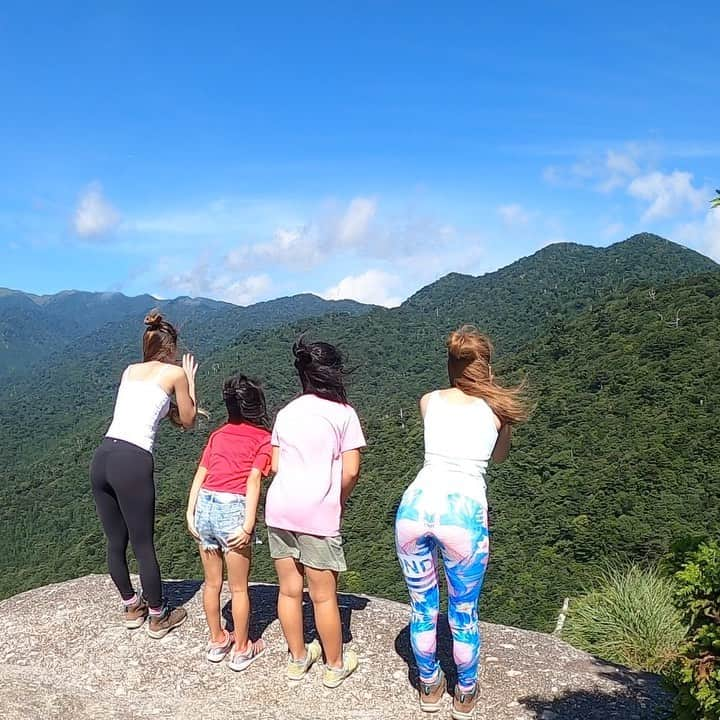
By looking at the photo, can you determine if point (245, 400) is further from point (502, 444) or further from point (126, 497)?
point (502, 444)

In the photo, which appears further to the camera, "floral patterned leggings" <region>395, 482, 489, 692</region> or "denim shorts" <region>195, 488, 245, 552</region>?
"denim shorts" <region>195, 488, 245, 552</region>

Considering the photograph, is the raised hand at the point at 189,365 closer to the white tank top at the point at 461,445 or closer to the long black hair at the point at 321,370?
the long black hair at the point at 321,370

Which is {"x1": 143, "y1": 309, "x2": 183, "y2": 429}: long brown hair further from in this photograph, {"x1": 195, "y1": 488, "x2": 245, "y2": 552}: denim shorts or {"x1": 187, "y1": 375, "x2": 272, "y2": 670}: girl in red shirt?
{"x1": 195, "y1": 488, "x2": 245, "y2": 552}: denim shorts

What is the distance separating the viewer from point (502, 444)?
3545 mm

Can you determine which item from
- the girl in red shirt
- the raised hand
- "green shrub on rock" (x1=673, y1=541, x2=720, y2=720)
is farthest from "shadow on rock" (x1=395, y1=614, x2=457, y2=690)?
the raised hand

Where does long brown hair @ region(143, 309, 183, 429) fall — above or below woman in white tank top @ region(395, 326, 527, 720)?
above

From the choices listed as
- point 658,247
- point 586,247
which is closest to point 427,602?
point 658,247

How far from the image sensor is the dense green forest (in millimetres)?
27312

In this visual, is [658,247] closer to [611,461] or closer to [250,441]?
[611,461]

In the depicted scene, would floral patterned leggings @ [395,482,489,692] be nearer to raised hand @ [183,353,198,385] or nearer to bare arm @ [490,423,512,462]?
bare arm @ [490,423,512,462]

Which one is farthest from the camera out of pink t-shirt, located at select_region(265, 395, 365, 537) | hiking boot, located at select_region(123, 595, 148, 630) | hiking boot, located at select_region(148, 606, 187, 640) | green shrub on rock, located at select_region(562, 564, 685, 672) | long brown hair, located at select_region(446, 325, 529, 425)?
green shrub on rock, located at select_region(562, 564, 685, 672)

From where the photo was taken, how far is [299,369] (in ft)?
12.2

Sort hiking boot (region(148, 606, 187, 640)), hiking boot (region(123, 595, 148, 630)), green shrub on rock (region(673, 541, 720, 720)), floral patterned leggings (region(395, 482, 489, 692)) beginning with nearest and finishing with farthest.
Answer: green shrub on rock (region(673, 541, 720, 720))
floral patterned leggings (region(395, 482, 489, 692))
hiking boot (region(148, 606, 187, 640))
hiking boot (region(123, 595, 148, 630))

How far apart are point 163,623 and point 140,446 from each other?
3.69 ft
